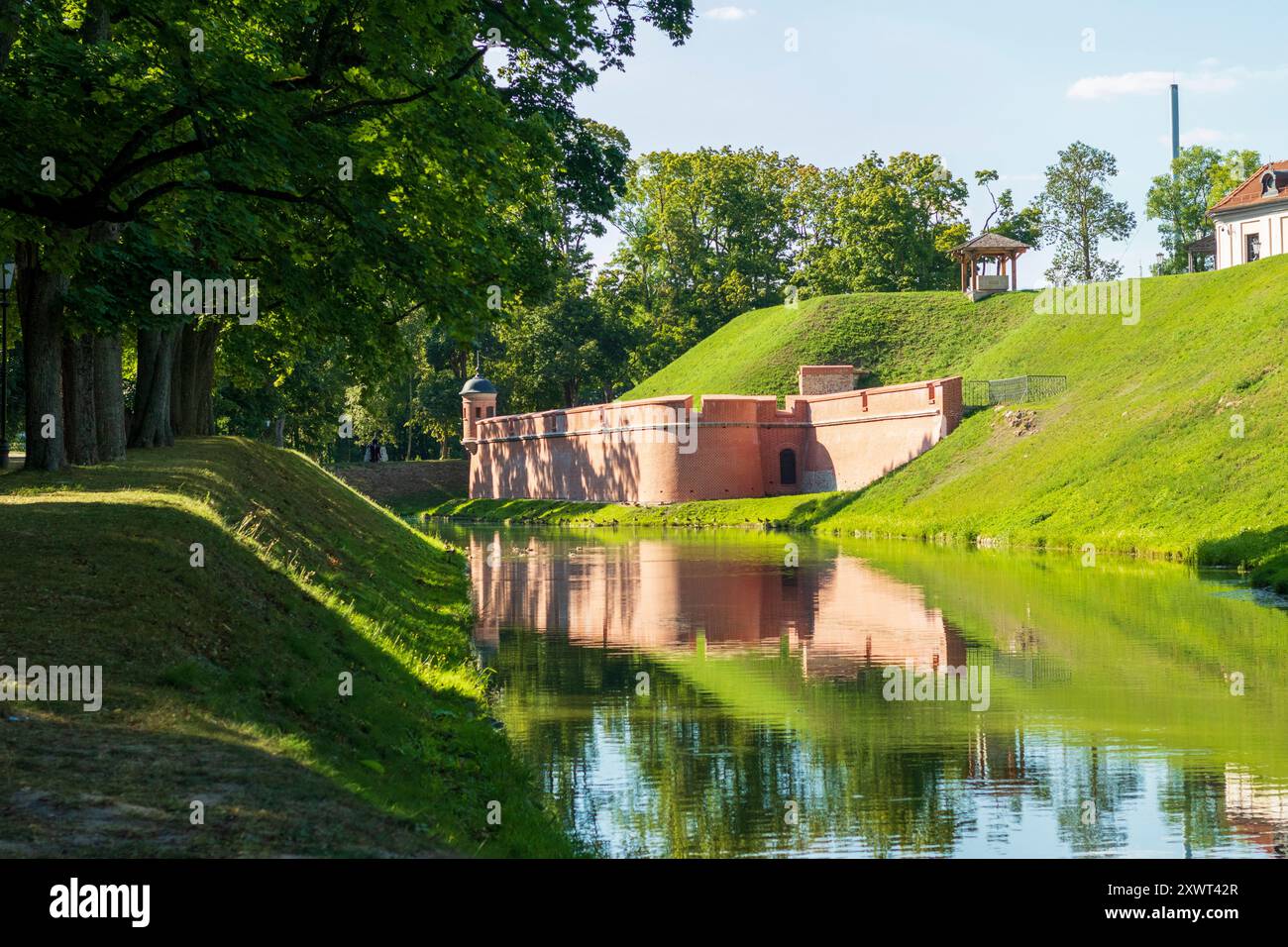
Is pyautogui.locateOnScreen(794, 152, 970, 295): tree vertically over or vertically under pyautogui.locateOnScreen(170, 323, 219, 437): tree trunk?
over

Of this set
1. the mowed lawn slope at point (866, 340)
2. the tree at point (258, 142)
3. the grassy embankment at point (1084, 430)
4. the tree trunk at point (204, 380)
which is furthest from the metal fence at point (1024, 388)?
the tree at point (258, 142)

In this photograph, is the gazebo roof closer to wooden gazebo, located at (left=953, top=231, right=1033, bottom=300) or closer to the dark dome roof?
wooden gazebo, located at (left=953, top=231, right=1033, bottom=300)

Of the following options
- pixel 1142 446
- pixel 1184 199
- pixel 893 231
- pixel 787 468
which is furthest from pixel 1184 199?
pixel 1142 446

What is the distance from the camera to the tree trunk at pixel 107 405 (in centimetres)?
2017

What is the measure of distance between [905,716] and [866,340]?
5444 cm

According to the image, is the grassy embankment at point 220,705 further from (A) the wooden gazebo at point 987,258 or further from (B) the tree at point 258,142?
(A) the wooden gazebo at point 987,258

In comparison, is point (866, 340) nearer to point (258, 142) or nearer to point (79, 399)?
point (79, 399)

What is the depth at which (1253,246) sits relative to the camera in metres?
60.3

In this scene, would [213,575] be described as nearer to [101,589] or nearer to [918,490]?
[101,589]

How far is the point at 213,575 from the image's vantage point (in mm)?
11000

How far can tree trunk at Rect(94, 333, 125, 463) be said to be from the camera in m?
20.2

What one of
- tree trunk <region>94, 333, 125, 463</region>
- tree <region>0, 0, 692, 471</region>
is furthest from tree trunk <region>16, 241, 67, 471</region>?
tree trunk <region>94, 333, 125, 463</region>

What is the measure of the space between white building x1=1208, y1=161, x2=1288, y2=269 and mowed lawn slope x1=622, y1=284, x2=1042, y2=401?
8930 millimetres
